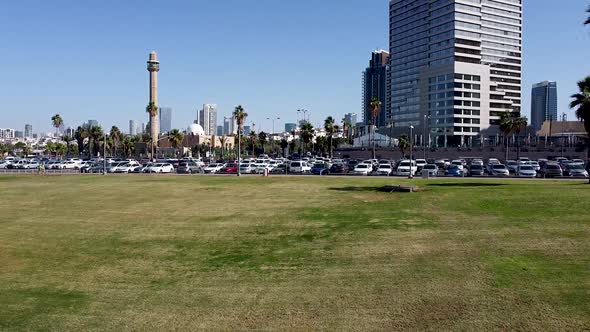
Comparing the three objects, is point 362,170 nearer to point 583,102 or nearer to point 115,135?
point 583,102

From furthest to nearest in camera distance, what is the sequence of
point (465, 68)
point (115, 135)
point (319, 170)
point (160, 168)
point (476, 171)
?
point (465, 68) → point (115, 135) → point (160, 168) → point (319, 170) → point (476, 171)

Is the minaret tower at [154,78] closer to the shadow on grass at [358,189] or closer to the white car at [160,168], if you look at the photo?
the white car at [160,168]

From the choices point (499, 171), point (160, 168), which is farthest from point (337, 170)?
point (160, 168)

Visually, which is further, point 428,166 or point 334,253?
point 428,166

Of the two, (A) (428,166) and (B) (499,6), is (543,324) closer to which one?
(A) (428,166)

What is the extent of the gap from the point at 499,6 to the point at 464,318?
7918 inches

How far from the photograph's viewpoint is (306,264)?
56.9 feet

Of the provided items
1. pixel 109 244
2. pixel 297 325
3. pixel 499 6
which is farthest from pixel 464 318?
pixel 499 6

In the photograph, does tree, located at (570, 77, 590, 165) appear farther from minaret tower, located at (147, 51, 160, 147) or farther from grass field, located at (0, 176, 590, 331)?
minaret tower, located at (147, 51, 160, 147)

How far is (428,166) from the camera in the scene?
6488cm

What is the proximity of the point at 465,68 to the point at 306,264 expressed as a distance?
160468 mm

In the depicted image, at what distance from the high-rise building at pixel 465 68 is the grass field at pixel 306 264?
143 metres

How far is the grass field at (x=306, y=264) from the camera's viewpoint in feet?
42.9

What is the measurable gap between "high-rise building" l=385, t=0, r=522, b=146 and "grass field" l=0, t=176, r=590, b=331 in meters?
143
